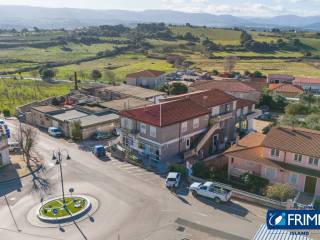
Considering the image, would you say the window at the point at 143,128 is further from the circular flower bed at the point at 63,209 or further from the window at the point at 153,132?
the circular flower bed at the point at 63,209

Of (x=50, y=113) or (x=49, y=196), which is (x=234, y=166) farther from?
(x=50, y=113)

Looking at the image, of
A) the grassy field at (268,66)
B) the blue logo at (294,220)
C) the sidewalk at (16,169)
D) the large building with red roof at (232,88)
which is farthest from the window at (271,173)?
the grassy field at (268,66)

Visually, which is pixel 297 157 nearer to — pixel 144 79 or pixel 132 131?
pixel 132 131

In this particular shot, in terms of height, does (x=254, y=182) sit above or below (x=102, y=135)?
above

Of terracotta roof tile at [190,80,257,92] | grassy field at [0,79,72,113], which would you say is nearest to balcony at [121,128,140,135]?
terracotta roof tile at [190,80,257,92]

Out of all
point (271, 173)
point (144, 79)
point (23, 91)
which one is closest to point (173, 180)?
point (271, 173)

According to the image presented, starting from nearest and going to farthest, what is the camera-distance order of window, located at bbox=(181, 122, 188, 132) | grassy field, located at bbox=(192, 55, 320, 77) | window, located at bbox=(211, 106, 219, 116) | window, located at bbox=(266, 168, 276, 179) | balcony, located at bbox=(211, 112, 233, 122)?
window, located at bbox=(266, 168, 276, 179) → window, located at bbox=(181, 122, 188, 132) → balcony, located at bbox=(211, 112, 233, 122) → window, located at bbox=(211, 106, 219, 116) → grassy field, located at bbox=(192, 55, 320, 77)

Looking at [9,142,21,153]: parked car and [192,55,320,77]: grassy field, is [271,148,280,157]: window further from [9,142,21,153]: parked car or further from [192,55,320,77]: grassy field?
[192,55,320,77]: grassy field
